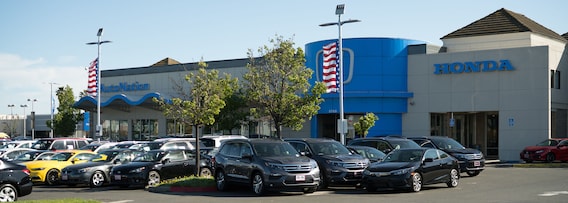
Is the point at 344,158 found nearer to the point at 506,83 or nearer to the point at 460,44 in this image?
the point at 506,83

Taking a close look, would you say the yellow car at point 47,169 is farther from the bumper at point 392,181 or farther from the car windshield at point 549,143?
the car windshield at point 549,143

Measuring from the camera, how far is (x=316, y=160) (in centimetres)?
2083

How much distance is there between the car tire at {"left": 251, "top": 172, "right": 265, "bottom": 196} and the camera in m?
18.8

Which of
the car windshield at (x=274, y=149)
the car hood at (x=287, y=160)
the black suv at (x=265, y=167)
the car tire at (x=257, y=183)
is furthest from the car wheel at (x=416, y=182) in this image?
the car tire at (x=257, y=183)

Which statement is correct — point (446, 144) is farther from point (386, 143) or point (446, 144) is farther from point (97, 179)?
point (97, 179)

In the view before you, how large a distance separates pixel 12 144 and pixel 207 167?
18922mm

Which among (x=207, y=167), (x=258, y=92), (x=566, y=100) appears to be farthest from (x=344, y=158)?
(x=566, y=100)

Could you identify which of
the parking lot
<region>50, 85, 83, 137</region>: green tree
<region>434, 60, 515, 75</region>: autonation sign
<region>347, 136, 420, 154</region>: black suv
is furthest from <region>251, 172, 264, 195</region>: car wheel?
<region>50, 85, 83, 137</region>: green tree

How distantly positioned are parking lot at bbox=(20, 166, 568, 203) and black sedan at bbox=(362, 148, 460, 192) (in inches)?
11.3

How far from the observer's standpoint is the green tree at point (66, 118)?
63.1 metres

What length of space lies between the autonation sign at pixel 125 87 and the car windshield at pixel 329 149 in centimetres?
3790

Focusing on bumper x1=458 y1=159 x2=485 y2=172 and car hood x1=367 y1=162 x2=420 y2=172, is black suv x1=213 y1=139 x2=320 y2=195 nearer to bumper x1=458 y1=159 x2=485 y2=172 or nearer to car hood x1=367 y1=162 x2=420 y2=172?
car hood x1=367 y1=162 x2=420 y2=172

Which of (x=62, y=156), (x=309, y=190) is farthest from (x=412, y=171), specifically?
(x=62, y=156)

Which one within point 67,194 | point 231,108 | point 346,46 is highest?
point 346,46
